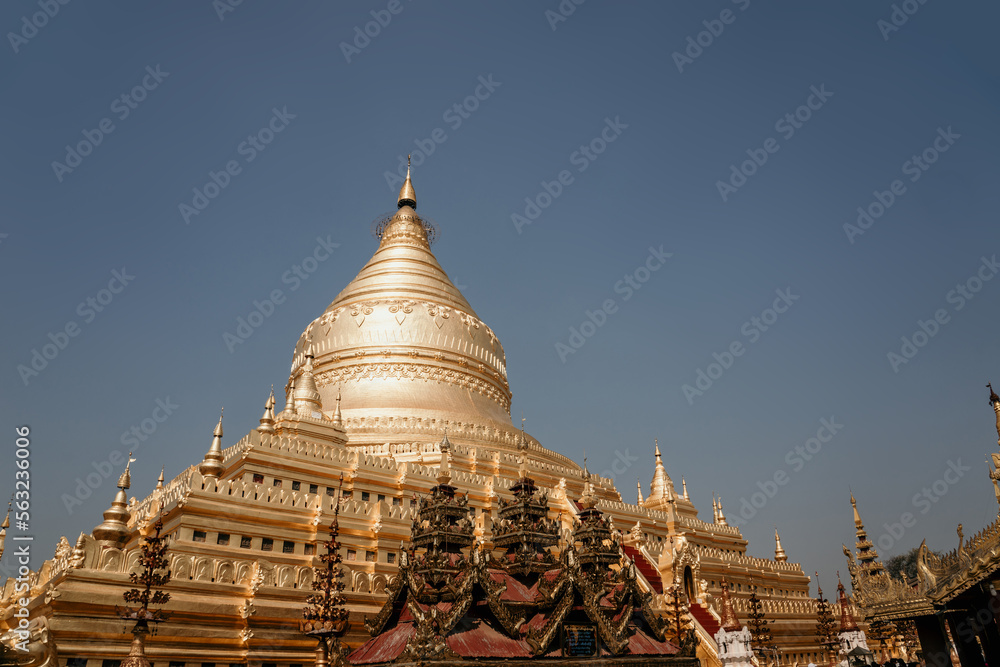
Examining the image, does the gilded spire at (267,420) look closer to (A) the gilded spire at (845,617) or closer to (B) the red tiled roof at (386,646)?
(B) the red tiled roof at (386,646)

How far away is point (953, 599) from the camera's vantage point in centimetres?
1598

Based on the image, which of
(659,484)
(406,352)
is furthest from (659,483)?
(406,352)

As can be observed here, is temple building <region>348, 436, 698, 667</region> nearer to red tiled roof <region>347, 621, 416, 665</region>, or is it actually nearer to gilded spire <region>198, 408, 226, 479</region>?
red tiled roof <region>347, 621, 416, 665</region>

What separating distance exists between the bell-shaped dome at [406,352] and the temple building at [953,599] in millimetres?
22233

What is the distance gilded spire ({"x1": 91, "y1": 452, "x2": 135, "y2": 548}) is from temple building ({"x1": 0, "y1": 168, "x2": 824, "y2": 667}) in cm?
4

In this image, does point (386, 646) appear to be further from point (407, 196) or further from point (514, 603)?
point (407, 196)

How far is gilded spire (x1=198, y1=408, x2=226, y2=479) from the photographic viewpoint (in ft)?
75.7

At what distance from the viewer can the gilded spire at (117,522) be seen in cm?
1711

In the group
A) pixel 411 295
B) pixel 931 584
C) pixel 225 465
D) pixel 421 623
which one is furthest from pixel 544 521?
pixel 411 295

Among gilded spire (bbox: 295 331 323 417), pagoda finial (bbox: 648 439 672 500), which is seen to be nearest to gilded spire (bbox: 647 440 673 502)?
pagoda finial (bbox: 648 439 672 500)

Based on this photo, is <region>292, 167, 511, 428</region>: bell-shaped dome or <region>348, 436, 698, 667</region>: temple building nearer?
<region>348, 436, 698, 667</region>: temple building

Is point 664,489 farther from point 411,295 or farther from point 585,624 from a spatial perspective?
point 585,624

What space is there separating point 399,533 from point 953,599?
56.2ft

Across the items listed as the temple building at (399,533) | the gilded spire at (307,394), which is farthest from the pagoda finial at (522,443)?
the gilded spire at (307,394)
